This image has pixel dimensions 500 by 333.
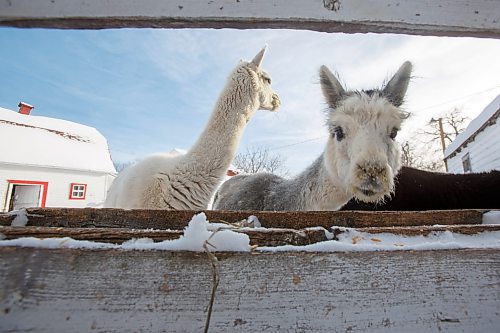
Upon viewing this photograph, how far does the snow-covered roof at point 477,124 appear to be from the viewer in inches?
431

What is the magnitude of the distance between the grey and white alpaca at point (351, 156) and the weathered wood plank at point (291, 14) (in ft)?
5.09

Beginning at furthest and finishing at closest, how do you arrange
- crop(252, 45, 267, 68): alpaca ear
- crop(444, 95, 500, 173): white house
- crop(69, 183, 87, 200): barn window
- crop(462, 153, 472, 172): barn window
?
crop(69, 183, 87, 200): barn window < crop(462, 153, 472, 172): barn window < crop(444, 95, 500, 173): white house < crop(252, 45, 267, 68): alpaca ear

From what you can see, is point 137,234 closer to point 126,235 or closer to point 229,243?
point 126,235

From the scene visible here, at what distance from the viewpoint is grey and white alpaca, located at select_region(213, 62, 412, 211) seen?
2869 millimetres

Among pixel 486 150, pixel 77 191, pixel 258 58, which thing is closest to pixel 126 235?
pixel 258 58

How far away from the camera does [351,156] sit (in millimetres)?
3145

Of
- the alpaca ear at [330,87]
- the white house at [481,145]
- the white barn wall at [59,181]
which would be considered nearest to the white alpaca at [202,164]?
the alpaca ear at [330,87]

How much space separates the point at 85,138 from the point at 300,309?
3470cm

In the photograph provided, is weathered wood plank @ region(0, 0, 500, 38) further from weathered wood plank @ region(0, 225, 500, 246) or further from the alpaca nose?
the alpaca nose

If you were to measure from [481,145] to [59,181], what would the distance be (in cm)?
2837

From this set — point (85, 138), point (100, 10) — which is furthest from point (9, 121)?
point (100, 10)

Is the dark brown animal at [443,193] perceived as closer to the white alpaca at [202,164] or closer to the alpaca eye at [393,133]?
the alpaca eye at [393,133]

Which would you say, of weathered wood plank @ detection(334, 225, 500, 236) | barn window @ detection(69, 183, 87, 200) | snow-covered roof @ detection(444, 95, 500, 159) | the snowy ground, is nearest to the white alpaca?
the snowy ground

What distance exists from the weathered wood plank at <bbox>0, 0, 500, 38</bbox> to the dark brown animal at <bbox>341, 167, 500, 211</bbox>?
9.87 feet
